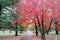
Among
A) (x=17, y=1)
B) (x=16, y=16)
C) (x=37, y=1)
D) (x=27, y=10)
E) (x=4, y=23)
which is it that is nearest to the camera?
(x=37, y=1)

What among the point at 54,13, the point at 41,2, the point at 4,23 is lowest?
the point at 4,23

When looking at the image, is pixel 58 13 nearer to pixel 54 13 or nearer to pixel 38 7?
pixel 54 13

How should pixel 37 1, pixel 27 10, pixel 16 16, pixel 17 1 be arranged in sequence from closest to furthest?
pixel 37 1, pixel 27 10, pixel 17 1, pixel 16 16

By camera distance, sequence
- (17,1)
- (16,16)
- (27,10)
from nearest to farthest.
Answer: (27,10) → (17,1) → (16,16)

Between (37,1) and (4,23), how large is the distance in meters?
9.52

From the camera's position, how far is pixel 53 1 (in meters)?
20.6

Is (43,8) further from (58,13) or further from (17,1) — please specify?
(17,1)

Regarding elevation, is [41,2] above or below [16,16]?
above

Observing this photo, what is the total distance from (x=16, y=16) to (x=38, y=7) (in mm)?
10835

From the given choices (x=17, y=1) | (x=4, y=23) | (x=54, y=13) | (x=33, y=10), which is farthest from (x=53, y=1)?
(x=4, y=23)

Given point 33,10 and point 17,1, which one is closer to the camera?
point 33,10

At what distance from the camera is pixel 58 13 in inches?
808

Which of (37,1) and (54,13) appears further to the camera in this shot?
(54,13)

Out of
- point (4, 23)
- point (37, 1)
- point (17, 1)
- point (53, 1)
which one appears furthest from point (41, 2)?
point (4, 23)
